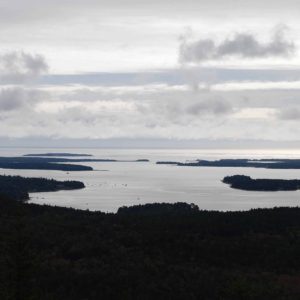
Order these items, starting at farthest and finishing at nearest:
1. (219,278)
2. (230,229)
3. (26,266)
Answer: (230,229) < (219,278) < (26,266)

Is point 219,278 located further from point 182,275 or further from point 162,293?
point 162,293

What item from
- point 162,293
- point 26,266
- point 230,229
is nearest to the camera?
point 26,266

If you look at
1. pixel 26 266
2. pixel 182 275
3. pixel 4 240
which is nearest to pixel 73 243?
pixel 4 240

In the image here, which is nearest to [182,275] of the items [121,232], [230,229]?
[121,232]

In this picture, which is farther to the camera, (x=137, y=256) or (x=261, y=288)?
(x=137, y=256)

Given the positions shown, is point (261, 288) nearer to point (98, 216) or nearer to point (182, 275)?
point (182, 275)

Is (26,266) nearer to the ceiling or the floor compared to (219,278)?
nearer to the ceiling
